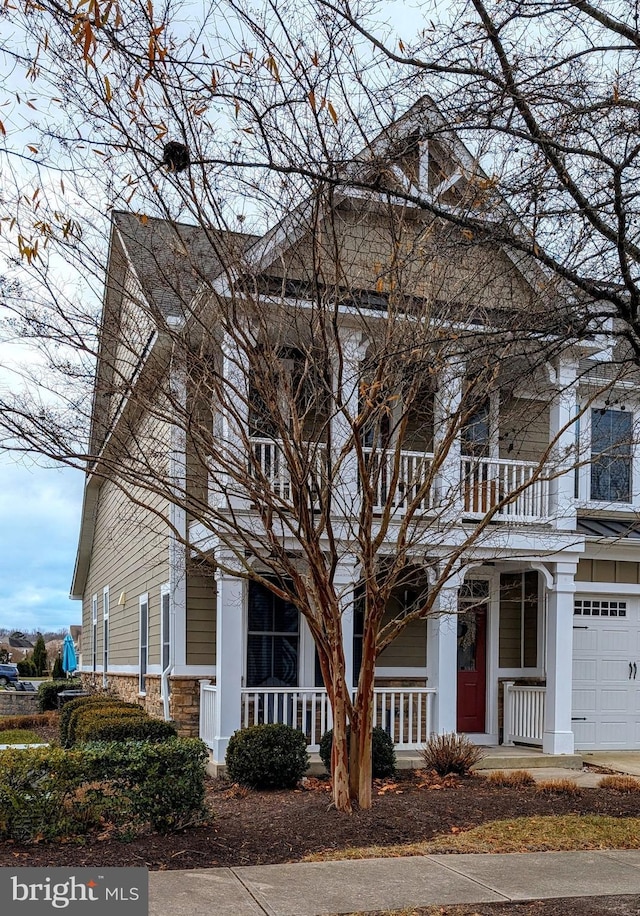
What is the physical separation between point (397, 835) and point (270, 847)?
4.11 ft

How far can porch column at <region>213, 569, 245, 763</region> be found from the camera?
487 inches

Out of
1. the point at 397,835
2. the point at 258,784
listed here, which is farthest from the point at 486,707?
the point at 397,835

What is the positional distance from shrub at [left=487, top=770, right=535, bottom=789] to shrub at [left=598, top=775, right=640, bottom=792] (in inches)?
32.8

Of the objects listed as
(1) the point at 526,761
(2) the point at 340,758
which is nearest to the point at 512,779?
(1) the point at 526,761

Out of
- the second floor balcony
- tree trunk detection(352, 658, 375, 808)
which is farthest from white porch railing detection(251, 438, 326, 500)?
tree trunk detection(352, 658, 375, 808)

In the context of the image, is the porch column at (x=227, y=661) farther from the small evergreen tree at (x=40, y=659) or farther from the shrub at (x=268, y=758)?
the small evergreen tree at (x=40, y=659)

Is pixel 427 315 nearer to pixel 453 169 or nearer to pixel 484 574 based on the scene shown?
pixel 453 169

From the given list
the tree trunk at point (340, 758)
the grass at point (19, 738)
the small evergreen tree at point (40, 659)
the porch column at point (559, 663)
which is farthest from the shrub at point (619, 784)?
the small evergreen tree at point (40, 659)

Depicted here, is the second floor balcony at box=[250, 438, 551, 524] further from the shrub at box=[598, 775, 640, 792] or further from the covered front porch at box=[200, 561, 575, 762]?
the shrub at box=[598, 775, 640, 792]

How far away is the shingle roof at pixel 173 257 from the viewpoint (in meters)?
9.37

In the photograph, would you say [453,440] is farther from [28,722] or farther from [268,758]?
[28,722]

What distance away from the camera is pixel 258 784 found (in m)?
11.3

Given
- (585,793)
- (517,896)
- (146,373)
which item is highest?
(146,373)

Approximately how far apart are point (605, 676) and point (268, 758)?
6.59 meters
